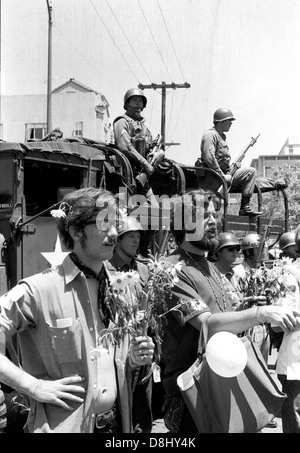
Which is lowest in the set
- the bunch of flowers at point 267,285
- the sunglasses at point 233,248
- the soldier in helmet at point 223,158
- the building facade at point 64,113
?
the sunglasses at point 233,248

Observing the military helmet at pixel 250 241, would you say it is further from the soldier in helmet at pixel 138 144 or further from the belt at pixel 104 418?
the belt at pixel 104 418

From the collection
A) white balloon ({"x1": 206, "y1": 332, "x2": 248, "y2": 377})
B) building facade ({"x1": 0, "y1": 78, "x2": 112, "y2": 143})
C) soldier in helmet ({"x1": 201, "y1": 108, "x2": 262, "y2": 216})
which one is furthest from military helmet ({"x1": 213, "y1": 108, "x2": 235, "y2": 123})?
building facade ({"x1": 0, "y1": 78, "x2": 112, "y2": 143})

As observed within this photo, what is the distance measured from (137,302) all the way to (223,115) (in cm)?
701

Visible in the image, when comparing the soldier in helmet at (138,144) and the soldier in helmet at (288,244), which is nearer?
the soldier in helmet at (138,144)

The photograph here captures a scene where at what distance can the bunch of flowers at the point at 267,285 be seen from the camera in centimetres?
360

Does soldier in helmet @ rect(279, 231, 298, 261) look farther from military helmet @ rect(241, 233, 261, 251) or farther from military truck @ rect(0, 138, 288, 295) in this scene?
military truck @ rect(0, 138, 288, 295)

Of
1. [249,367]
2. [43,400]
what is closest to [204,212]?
[249,367]

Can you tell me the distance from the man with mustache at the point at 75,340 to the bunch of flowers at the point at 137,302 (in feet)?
0.12

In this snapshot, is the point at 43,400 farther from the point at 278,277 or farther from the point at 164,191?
the point at 164,191


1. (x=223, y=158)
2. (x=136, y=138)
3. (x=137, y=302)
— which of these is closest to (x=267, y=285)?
(x=137, y=302)

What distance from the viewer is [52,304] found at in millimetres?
2598

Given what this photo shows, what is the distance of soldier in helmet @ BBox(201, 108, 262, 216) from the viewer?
30.2 feet

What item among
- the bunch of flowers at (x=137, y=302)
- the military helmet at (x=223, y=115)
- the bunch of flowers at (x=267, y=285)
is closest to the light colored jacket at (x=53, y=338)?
the bunch of flowers at (x=137, y=302)

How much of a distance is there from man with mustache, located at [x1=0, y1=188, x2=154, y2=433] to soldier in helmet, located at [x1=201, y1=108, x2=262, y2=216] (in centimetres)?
650
